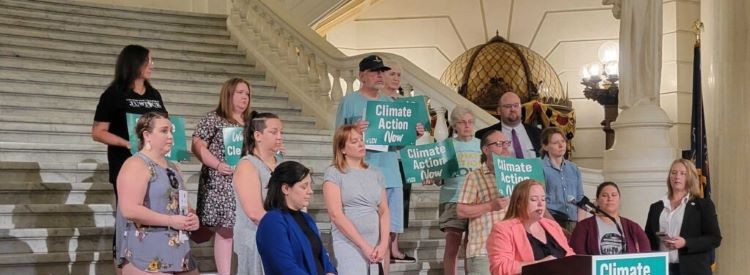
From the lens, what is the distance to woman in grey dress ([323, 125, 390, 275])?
6.28 m

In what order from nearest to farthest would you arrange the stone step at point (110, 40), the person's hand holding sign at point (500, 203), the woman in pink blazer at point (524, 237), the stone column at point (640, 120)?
the woman in pink blazer at point (524, 237) → the person's hand holding sign at point (500, 203) → the stone column at point (640, 120) → the stone step at point (110, 40)

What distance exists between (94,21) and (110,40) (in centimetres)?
50

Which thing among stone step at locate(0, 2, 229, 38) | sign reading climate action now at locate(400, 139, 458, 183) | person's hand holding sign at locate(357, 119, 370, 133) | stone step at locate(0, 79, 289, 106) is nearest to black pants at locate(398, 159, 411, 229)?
sign reading climate action now at locate(400, 139, 458, 183)

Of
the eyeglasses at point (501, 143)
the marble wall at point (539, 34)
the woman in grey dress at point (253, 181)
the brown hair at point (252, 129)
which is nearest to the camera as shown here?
the woman in grey dress at point (253, 181)

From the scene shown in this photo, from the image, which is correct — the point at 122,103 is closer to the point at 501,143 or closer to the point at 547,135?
the point at 501,143

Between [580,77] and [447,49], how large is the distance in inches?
63.2

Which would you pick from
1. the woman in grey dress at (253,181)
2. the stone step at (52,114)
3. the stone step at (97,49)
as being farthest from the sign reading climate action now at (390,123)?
the stone step at (97,49)

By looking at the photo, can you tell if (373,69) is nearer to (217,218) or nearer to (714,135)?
(217,218)

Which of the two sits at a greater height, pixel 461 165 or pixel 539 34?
pixel 539 34

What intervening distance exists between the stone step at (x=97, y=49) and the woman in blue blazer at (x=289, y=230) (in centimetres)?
615

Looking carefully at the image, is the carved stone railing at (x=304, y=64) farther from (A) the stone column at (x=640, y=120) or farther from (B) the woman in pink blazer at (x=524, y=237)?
(B) the woman in pink blazer at (x=524, y=237)

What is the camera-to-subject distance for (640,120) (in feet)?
31.0

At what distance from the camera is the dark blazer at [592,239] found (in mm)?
6414

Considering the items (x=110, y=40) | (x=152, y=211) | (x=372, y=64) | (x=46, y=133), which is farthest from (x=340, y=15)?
(x=152, y=211)
